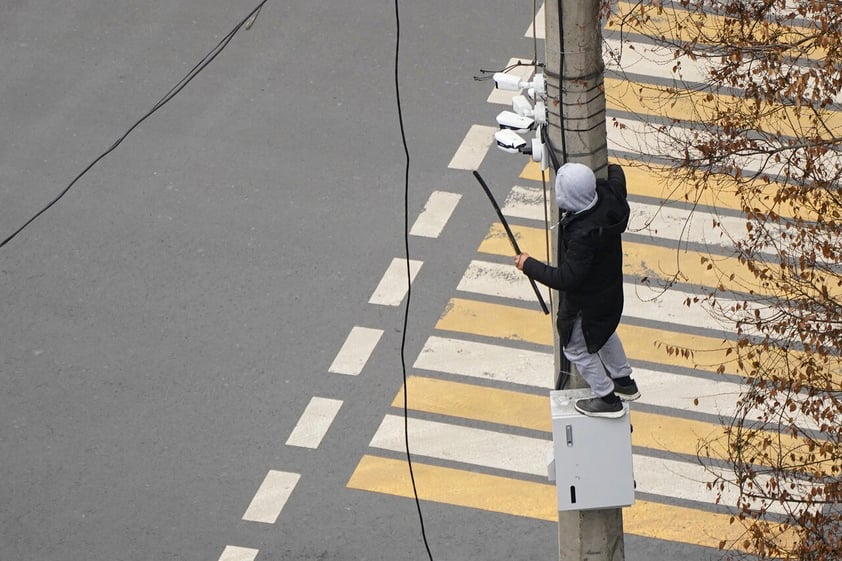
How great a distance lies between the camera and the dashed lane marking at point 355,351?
14.3 metres

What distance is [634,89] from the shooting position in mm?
17219

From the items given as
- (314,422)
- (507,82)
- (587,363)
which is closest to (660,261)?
(314,422)

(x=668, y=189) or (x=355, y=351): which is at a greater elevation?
(x=668, y=189)

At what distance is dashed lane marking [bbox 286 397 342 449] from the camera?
13656mm

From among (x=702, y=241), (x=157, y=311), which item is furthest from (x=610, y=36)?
(x=157, y=311)

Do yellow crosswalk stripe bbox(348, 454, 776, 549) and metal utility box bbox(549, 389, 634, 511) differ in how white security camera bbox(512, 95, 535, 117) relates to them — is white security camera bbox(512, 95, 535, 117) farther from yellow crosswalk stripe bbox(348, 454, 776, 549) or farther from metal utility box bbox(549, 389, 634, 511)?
yellow crosswalk stripe bbox(348, 454, 776, 549)

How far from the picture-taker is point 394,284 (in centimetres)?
1511

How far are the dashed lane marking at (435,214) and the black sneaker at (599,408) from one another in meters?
6.56

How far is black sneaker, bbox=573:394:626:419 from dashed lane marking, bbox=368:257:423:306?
5706 millimetres

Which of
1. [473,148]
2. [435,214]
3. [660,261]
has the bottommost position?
[660,261]

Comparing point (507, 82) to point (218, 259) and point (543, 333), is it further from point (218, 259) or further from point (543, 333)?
point (218, 259)

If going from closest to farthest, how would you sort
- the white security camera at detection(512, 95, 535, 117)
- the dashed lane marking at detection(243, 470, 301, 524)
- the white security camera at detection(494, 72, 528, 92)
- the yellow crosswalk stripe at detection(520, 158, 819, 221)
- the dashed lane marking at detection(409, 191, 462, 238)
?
the white security camera at detection(494, 72, 528, 92) < the white security camera at detection(512, 95, 535, 117) < the dashed lane marking at detection(243, 470, 301, 524) < the dashed lane marking at detection(409, 191, 462, 238) < the yellow crosswalk stripe at detection(520, 158, 819, 221)

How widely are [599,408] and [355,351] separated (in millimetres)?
5524

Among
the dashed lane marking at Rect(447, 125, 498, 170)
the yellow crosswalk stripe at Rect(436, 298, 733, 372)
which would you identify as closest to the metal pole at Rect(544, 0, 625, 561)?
the yellow crosswalk stripe at Rect(436, 298, 733, 372)
